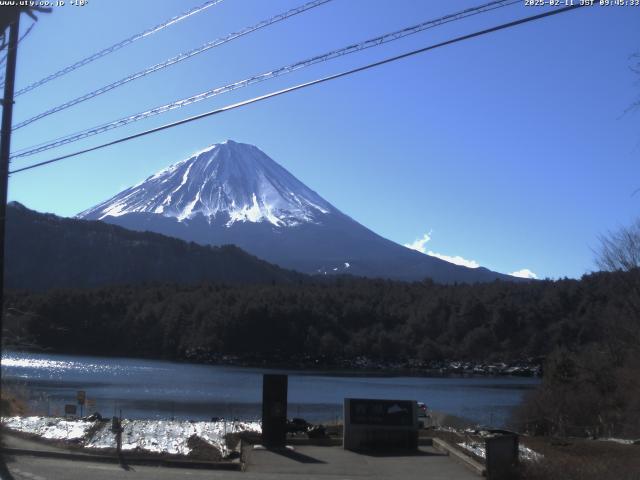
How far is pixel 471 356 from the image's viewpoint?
12038 centimetres

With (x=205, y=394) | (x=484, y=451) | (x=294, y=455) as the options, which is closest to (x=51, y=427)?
(x=294, y=455)

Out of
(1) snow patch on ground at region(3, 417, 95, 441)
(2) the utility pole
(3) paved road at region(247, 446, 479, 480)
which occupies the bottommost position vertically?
(3) paved road at region(247, 446, 479, 480)

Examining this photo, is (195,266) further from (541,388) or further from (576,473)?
(576,473)

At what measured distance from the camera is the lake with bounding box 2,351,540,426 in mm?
42062

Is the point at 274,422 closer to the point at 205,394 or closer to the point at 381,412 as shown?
the point at 381,412

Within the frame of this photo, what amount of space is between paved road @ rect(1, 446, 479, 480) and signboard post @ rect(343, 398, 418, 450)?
0.81m

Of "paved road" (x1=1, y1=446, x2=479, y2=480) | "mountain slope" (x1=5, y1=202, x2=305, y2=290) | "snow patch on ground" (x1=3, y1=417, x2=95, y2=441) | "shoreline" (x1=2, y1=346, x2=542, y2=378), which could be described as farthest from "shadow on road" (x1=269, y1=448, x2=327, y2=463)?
"mountain slope" (x1=5, y1=202, x2=305, y2=290)

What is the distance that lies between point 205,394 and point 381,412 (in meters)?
38.9

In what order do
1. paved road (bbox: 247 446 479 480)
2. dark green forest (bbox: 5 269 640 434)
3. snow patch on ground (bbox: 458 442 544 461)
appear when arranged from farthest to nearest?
dark green forest (bbox: 5 269 640 434)
snow patch on ground (bbox: 458 442 544 461)
paved road (bbox: 247 446 479 480)

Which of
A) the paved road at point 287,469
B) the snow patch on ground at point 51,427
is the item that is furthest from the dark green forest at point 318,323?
the snow patch on ground at point 51,427

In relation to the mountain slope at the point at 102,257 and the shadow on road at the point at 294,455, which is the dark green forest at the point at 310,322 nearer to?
the mountain slope at the point at 102,257

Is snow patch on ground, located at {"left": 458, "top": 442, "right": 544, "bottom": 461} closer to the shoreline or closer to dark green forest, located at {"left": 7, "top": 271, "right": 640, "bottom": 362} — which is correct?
the shoreline

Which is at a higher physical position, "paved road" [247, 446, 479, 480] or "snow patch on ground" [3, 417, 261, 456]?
"snow patch on ground" [3, 417, 261, 456]

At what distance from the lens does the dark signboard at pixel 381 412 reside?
60.8ft
